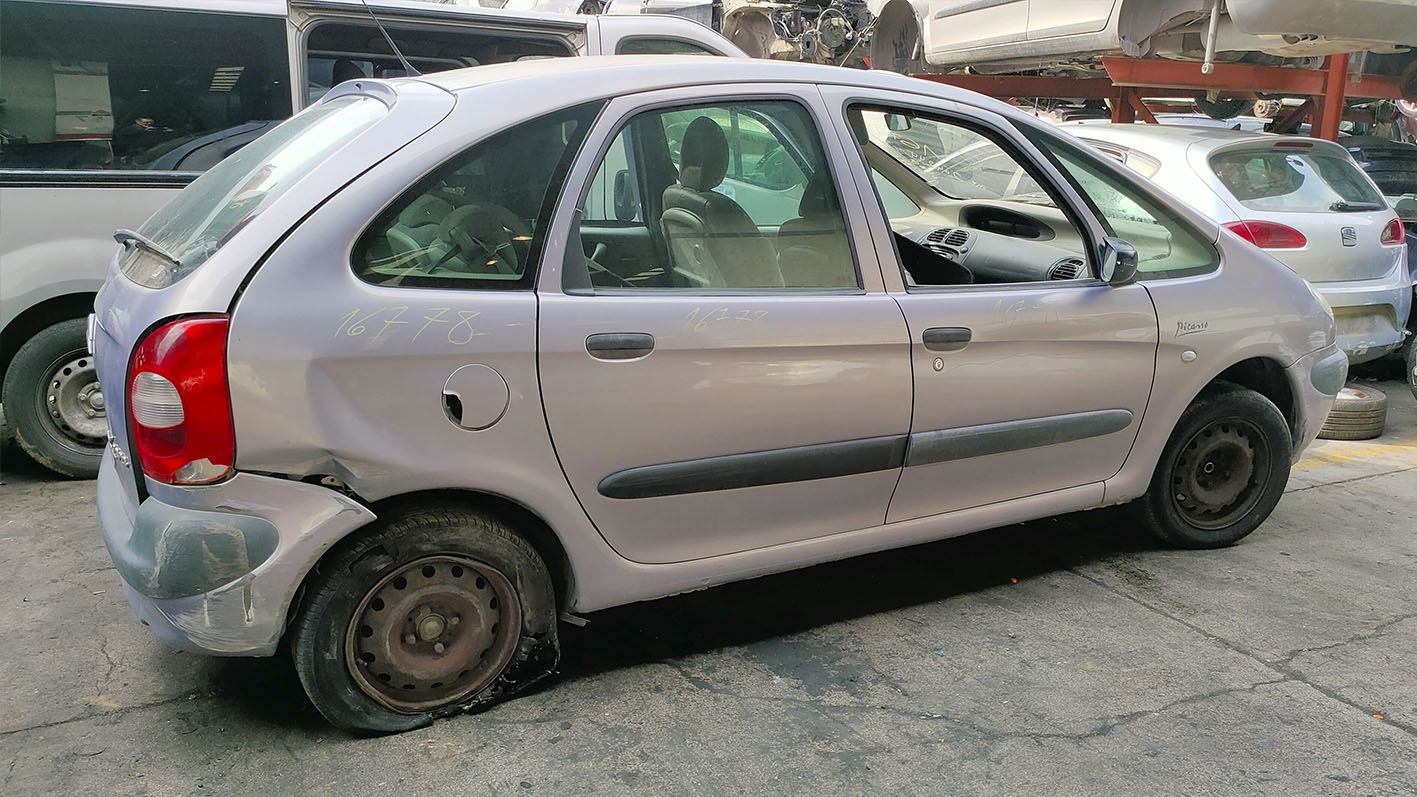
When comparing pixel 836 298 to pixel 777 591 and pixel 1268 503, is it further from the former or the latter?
pixel 1268 503

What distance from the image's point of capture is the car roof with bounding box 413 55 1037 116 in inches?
111

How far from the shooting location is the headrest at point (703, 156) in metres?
3.01

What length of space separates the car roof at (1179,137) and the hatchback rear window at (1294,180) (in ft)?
0.20

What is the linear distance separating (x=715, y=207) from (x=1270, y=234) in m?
3.87

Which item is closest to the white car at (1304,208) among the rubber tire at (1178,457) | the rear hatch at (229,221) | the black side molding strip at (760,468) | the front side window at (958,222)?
the front side window at (958,222)

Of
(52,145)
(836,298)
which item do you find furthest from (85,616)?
(836,298)

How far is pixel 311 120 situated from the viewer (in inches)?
118

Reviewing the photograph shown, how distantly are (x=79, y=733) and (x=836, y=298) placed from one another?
219cm

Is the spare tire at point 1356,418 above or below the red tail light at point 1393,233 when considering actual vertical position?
below

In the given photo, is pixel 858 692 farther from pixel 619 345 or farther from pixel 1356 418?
pixel 1356 418

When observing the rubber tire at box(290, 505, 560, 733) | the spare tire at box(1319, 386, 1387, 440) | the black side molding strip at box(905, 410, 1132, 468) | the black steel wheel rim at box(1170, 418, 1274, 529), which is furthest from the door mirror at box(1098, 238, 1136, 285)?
the spare tire at box(1319, 386, 1387, 440)

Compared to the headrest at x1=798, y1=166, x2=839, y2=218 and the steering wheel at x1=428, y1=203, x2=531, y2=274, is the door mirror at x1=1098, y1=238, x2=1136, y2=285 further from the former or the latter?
Answer: the steering wheel at x1=428, y1=203, x2=531, y2=274

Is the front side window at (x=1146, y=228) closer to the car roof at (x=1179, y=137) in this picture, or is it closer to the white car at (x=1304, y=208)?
the white car at (x=1304, y=208)

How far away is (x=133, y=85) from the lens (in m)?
4.46
